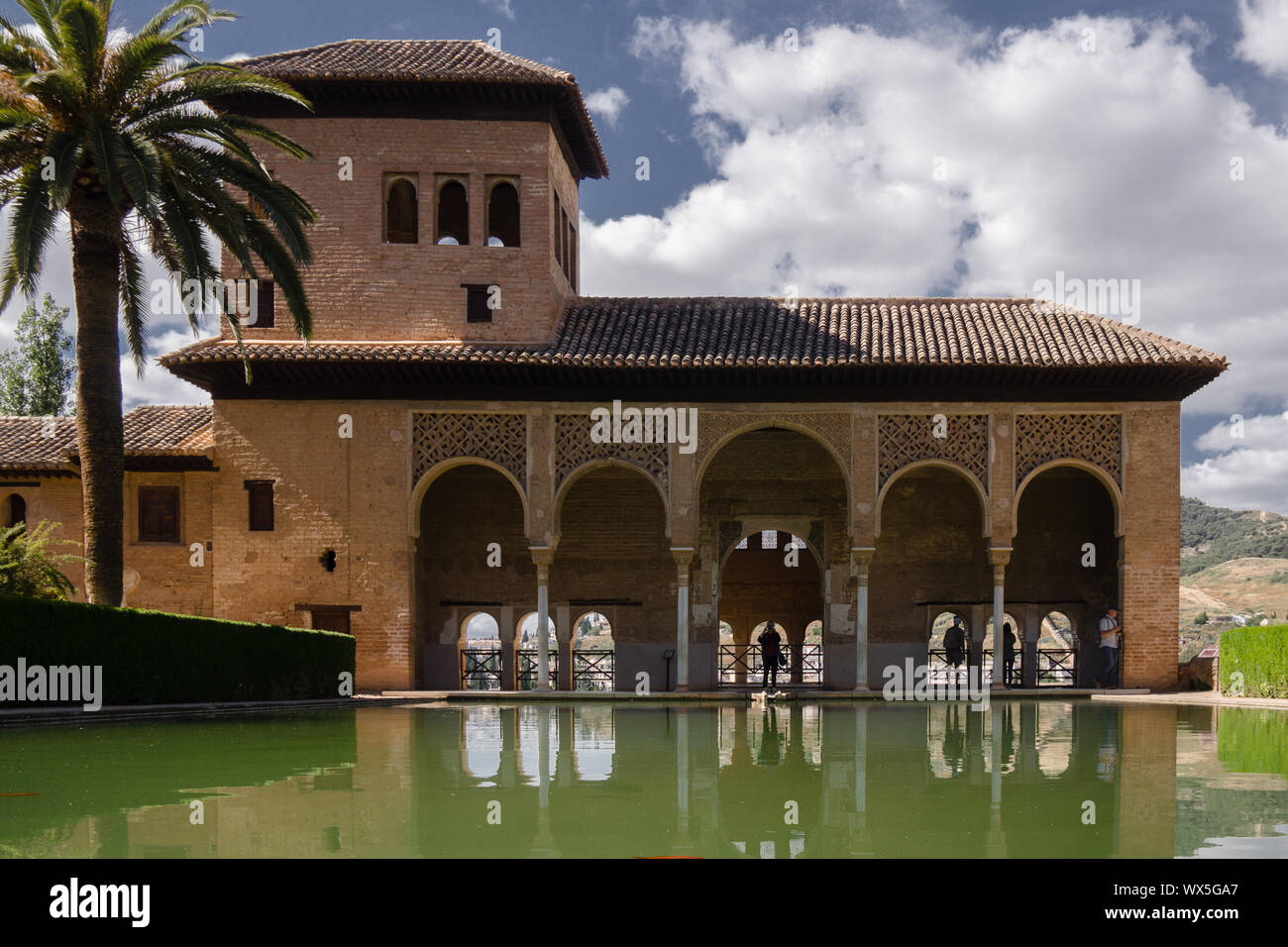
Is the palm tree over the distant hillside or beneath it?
over

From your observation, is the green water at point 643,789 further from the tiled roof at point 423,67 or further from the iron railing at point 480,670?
the tiled roof at point 423,67

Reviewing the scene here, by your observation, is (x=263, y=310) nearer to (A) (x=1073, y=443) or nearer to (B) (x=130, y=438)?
(B) (x=130, y=438)

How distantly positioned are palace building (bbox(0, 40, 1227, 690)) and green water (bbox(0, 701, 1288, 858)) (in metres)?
7.18

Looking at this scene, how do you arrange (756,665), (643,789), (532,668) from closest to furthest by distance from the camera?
(643,789)
(532,668)
(756,665)

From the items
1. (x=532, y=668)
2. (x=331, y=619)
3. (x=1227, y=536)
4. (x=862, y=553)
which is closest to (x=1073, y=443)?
(x=862, y=553)

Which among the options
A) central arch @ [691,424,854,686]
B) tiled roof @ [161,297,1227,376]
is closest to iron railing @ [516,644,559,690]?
central arch @ [691,424,854,686]

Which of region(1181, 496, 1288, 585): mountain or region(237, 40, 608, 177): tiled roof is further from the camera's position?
region(1181, 496, 1288, 585): mountain

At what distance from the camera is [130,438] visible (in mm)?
22516

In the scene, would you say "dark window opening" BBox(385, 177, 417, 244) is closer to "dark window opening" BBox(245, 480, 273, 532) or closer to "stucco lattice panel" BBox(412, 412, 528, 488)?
"stucco lattice panel" BBox(412, 412, 528, 488)

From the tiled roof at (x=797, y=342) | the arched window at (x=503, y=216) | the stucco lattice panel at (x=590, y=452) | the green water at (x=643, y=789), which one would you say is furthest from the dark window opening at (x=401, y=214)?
the green water at (x=643, y=789)

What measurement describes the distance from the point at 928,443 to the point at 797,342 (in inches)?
109

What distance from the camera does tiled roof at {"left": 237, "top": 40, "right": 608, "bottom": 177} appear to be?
21.3 meters

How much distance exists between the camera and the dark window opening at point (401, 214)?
22.6 m
